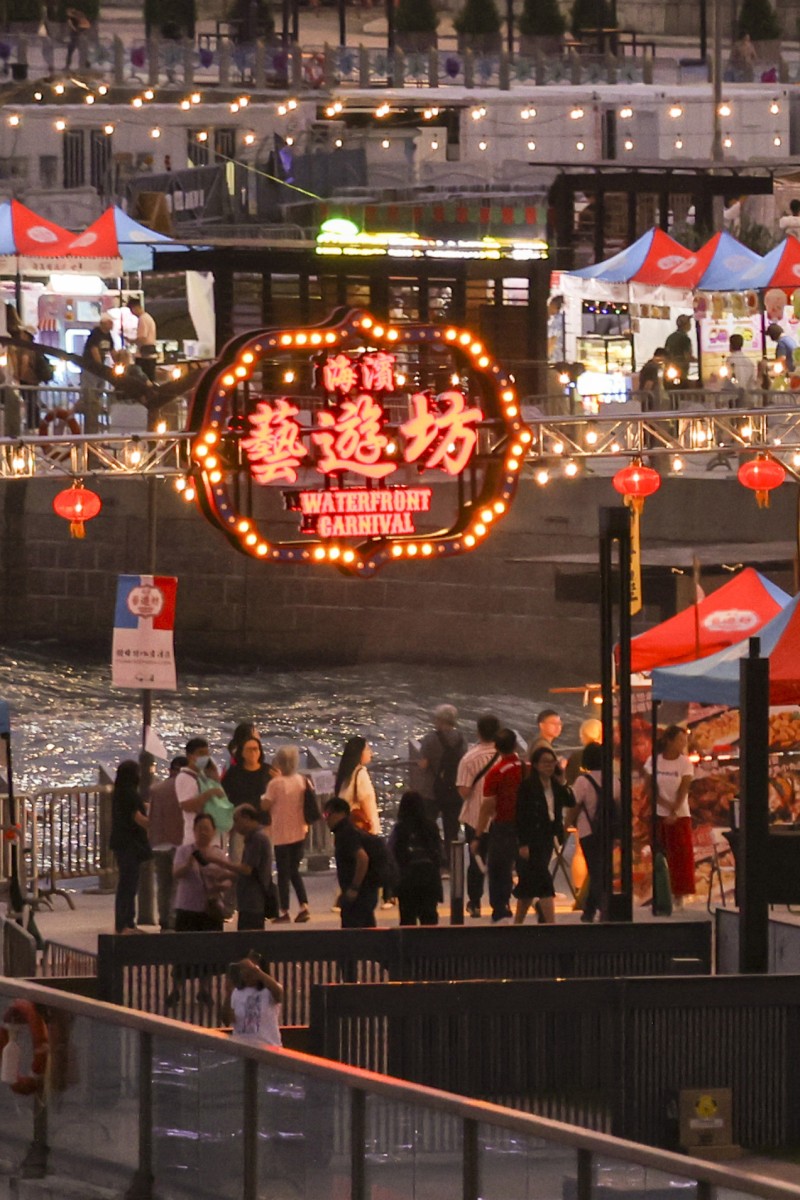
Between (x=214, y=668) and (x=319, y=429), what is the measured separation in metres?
30.2

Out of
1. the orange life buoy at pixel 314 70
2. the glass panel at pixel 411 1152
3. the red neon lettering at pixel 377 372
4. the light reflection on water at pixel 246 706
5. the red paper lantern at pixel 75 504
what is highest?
the orange life buoy at pixel 314 70

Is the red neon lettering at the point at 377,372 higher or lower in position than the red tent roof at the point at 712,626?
higher

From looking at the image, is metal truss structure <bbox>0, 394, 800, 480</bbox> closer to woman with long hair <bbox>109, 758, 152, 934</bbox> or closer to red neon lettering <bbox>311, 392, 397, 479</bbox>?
woman with long hair <bbox>109, 758, 152, 934</bbox>

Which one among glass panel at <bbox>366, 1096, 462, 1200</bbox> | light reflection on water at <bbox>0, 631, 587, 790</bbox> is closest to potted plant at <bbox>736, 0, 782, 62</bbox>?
light reflection on water at <bbox>0, 631, 587, 790</bbox>

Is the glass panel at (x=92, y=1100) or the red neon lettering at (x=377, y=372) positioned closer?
the glass panel at (x=92, y=1100)

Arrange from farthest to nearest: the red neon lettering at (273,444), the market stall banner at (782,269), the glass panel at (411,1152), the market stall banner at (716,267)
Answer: the market stall banner at (716,267), the market stall banner at (782,269), the red neon lettering at (273,444), the glass panel at (411,1152)

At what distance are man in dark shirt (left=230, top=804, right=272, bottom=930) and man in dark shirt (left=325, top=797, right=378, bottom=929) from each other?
487 mm

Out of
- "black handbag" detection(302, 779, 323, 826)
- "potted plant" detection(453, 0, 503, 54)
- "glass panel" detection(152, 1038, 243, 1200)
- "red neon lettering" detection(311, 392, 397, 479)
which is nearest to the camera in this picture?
"glass panel" detection(152, 1038, 243, 1200)

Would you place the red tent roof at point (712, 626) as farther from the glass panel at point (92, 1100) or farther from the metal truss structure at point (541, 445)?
the glass panel at point (92, 1100)

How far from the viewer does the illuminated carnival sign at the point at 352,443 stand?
53.8 feet

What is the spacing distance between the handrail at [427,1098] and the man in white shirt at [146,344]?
24.4 meters

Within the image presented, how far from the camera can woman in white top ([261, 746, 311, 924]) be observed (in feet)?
63.2

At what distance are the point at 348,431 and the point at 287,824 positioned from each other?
370 cm

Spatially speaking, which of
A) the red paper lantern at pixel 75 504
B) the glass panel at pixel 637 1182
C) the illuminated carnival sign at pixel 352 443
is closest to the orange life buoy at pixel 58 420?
the red paper lantern at pixel 75 504
